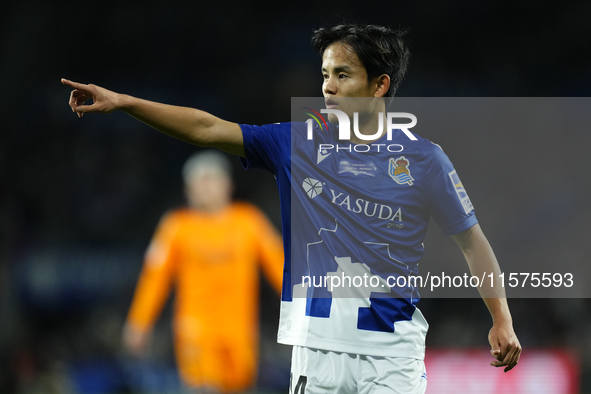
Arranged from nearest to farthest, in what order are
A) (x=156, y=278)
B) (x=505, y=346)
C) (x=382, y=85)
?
(x=505, y=346)
(x=382, y=85)
(x=156, y=278)

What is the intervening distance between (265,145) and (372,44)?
75cm

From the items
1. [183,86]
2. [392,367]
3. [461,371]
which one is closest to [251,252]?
[461,371]

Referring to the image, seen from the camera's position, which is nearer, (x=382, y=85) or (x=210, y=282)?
(x=382, y=85)

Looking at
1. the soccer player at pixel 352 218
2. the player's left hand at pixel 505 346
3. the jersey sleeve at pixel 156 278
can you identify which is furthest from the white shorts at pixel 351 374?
the jersey sleeve at pixel 156 278

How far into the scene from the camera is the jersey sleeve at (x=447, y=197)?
3.09 m

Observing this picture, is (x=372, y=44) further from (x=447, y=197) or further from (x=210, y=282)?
(x=210, y=282)

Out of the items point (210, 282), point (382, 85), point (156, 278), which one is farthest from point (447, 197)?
point (156, 278)

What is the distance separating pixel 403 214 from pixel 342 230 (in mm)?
307

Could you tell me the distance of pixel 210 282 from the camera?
6.07 meters

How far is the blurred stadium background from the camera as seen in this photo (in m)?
8.38

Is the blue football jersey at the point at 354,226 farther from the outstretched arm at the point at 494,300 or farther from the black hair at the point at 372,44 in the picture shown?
the black hair at the point at 372,44

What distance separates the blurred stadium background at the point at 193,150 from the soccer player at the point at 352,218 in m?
4.66

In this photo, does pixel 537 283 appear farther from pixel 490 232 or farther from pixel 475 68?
pixel 475 68

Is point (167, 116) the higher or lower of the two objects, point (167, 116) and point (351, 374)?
the higher
